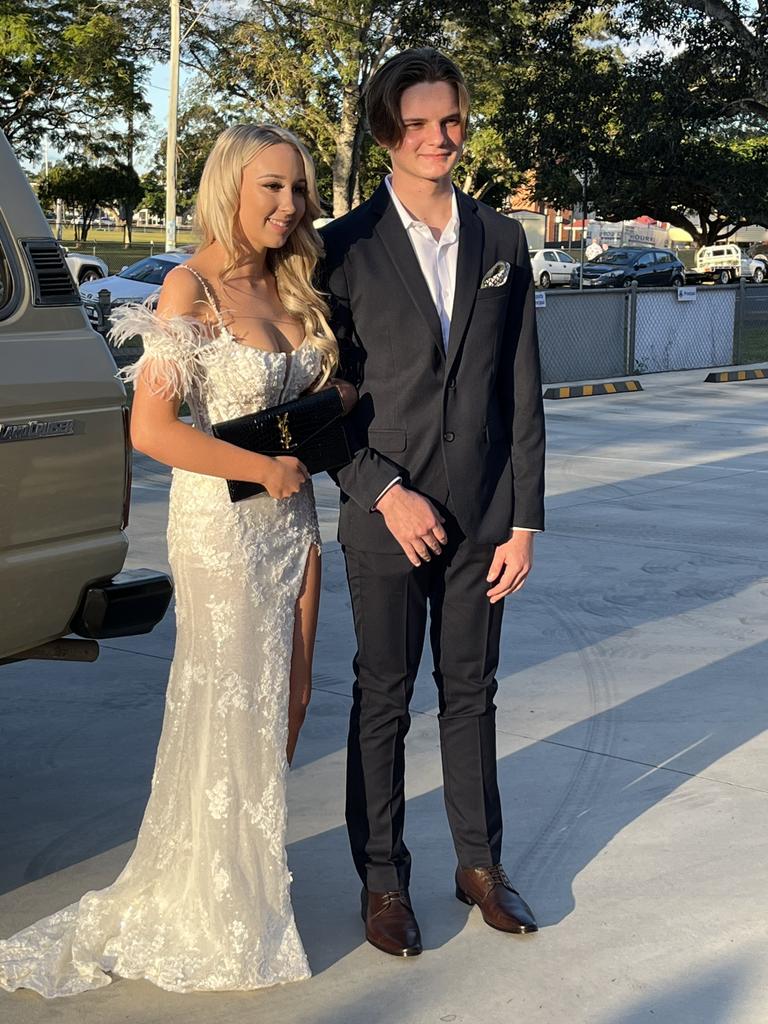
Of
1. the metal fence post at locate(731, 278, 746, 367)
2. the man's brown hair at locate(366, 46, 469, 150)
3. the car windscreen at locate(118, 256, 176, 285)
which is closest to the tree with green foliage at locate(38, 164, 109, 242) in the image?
the car windscreen at locate(118, 256, 176, 285)

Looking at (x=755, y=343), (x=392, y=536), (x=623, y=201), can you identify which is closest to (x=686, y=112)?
(x=755, y=343)

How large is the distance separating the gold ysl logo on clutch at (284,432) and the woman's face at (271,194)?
398 millimetres

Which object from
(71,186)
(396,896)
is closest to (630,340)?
(396,896)

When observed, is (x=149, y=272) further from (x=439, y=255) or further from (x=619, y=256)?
(x=619, y=256)

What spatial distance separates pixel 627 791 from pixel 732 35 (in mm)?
30021

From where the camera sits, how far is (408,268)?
337 centimetres

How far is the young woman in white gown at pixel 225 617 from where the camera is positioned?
318 cm

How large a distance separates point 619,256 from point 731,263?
9176mm

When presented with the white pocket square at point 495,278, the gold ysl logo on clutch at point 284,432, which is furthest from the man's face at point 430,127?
the gold ysl logo on clutch at point 284,432

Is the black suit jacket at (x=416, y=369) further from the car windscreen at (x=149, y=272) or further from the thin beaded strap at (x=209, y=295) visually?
the car windscreen at (x=149, y=272)

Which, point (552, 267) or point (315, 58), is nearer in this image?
point (315, 58)

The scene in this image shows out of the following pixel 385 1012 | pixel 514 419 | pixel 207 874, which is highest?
pixel 514 419

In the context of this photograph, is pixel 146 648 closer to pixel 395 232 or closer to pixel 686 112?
pixel 395 232

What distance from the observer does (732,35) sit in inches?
1238
